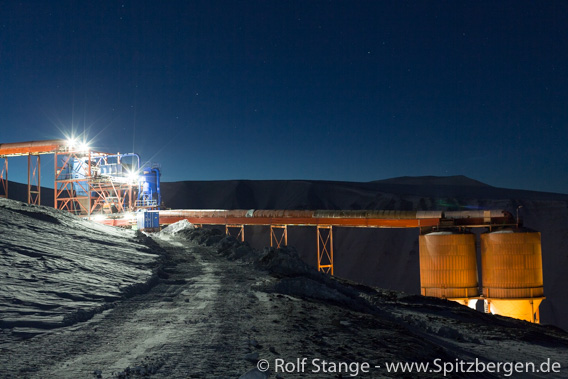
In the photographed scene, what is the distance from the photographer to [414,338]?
308 inches

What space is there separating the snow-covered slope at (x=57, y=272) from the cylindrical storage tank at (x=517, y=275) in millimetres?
18129

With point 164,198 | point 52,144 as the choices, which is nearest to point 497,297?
point 52,144

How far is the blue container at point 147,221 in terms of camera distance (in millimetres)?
34094

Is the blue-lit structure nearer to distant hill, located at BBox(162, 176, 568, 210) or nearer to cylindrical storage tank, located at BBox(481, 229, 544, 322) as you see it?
cylindrical storage tank, located at BBox(481, 229, 544, 322)

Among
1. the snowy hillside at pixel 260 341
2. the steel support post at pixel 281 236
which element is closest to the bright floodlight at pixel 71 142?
the steel support post at pixel 281 236

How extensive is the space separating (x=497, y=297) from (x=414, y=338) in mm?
18947

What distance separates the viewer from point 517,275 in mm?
23844

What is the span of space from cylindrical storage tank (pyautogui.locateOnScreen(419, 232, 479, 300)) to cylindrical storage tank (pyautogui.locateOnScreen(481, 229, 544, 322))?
3.91 feet

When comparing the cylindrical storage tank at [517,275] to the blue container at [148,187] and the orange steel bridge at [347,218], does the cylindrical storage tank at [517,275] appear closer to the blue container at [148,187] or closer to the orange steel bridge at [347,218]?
the orange steel bridge at [347,218]

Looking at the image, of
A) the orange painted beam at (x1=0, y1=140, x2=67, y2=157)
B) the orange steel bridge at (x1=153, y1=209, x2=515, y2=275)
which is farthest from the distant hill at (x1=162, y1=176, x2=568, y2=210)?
the orange painted beam at (x1=0, y1=140, x2=67, y2=157)

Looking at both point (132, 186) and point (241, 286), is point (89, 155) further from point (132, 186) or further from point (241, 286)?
point (241, 286)

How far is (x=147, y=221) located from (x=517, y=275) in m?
Answer: 25.3

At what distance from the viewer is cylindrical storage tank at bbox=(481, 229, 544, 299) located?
78.1 ft

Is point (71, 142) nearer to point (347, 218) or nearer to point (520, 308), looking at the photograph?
point (347, 218)
